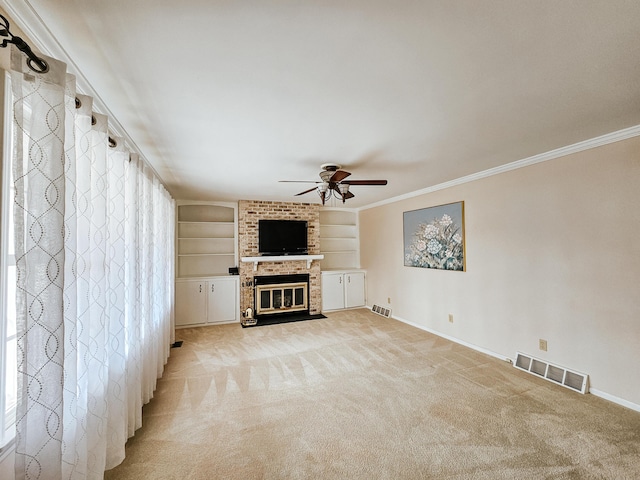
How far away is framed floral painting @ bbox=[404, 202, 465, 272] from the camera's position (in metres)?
4.15

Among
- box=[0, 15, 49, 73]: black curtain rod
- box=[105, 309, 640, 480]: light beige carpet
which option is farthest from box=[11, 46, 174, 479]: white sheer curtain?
box=[105, 309, 640, 480]: light beige carpet

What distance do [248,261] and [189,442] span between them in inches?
143

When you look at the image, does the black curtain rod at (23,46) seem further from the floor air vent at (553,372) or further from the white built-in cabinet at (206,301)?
the floor air vent at (553,372)

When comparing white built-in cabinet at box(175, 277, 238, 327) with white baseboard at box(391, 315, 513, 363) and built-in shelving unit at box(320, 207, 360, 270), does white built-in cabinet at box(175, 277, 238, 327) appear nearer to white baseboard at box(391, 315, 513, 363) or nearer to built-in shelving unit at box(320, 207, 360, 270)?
built-in shelving unit at box(320, 207, 360, 270)

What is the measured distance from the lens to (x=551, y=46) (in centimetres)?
137

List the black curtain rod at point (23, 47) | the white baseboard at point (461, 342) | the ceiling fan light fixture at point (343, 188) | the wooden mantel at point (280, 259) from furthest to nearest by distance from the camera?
the wooden mantel at point (280, 259) → the white baseboard at point (461, 342) → the ceiling fan light fixture at point (343, 188) → the black curtain rod at point (23, 47)

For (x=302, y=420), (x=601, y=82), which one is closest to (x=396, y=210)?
(x=601, y=82)

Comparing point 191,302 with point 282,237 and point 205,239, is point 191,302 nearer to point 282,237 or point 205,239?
point 205,239

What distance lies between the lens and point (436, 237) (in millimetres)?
4539

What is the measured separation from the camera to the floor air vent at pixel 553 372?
108 inches

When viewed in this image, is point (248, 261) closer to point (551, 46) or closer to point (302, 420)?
point (302, 420)

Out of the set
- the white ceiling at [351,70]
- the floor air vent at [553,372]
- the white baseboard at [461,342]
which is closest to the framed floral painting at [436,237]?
the white baseboard at [461,342]

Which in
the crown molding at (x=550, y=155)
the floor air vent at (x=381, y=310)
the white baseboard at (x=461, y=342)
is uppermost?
the crown molding at (x=550, y=155)

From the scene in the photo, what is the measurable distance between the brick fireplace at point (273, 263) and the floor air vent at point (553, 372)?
12.3ft
